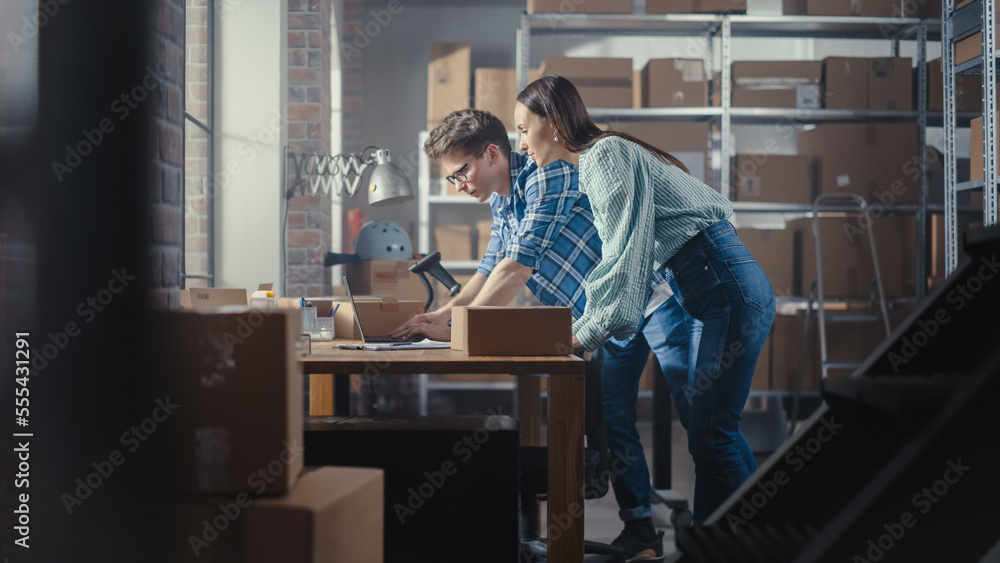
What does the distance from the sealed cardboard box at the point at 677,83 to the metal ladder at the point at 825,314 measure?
852 millimetres

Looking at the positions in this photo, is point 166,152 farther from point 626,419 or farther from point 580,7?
point 580,7

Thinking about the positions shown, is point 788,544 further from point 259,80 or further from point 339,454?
point 259,80

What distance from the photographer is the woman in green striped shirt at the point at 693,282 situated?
1550 millimetres

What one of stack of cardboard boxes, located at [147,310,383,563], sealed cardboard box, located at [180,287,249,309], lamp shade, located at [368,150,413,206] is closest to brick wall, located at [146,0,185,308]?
stack of cardboard boxes, located at [147,310,383,563]

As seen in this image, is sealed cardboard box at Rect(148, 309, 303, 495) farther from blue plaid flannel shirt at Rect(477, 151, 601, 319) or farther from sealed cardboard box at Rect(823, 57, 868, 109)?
sealed cardboard box at Rect(823, 57, 868, 109)

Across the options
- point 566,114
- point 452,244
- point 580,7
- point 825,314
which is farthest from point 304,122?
point 825,314

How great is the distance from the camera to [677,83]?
13.3 ft

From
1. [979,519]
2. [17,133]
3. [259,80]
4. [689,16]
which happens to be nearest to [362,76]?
[259,80]

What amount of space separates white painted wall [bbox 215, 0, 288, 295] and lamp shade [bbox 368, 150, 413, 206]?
1.50 feet

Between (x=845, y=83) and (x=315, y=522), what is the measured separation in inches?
157

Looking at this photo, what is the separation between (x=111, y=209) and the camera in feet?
3.08

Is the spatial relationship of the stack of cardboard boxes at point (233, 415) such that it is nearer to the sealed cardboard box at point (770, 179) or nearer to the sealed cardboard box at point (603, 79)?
the sealed cardboard box at point (603, 79)

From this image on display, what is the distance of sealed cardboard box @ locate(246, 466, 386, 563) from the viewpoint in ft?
3.08

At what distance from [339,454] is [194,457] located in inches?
21.1
